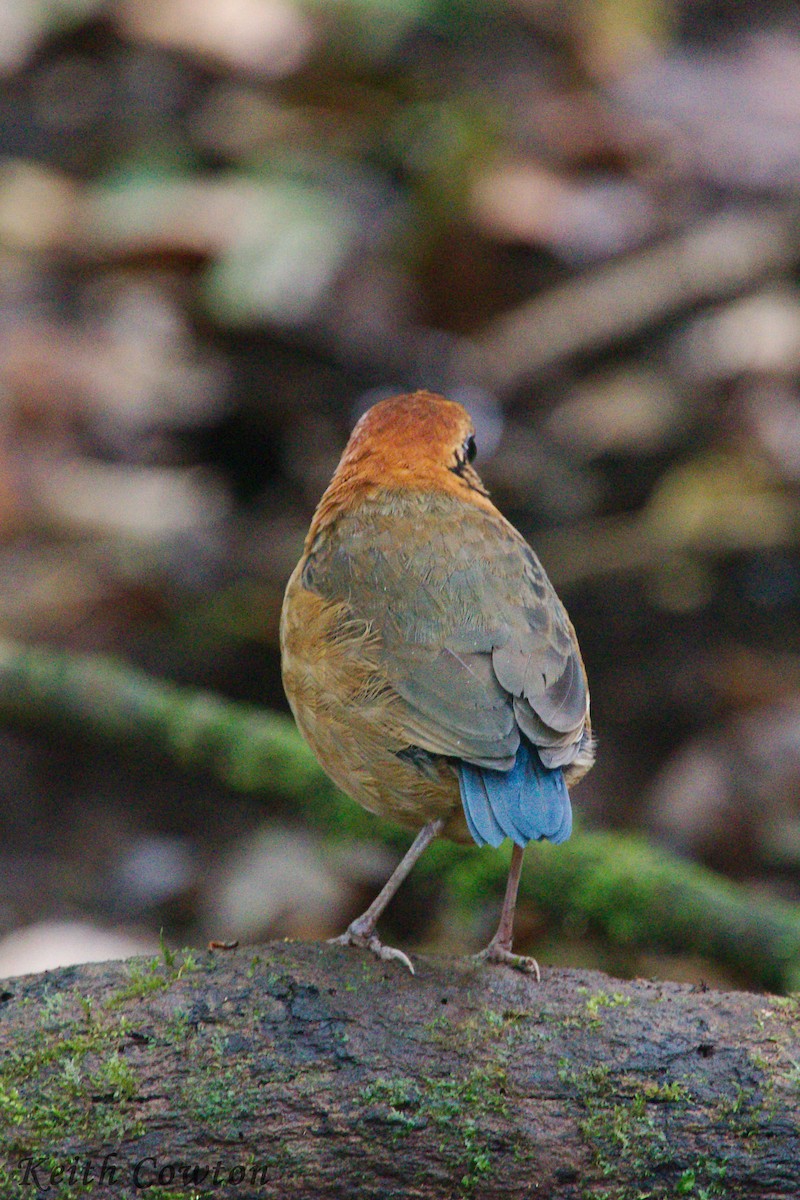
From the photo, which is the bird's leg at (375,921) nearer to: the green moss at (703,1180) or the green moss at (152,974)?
the green moss at (152,974)

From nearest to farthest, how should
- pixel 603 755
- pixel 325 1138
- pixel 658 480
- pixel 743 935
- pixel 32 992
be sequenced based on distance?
1. pixel 325 1138
2. pixel 32 992
3. pixel 743 935
4. pixel 603 755
5. pixel 658 480

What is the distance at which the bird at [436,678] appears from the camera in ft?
10.3

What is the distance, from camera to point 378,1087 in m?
2.57

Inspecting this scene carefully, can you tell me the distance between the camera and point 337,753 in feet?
10.9

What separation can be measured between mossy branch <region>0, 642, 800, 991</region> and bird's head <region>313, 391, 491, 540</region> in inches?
48.7

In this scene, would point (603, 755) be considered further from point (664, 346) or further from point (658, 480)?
point (664, 346)

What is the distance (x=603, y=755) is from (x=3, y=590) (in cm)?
340

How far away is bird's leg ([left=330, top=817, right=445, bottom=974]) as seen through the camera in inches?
120

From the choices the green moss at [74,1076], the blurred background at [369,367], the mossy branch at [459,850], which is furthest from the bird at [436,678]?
the blurred background at [369,367]

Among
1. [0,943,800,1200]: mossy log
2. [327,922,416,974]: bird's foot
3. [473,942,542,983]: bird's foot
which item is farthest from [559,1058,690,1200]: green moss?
[327,922,416,974]: bird's foot

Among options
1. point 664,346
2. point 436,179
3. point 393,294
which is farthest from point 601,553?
point 436,179

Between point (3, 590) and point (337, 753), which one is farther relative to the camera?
point (3, 590)

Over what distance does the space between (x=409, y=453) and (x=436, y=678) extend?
0.87m

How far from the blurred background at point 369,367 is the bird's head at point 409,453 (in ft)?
6.21
